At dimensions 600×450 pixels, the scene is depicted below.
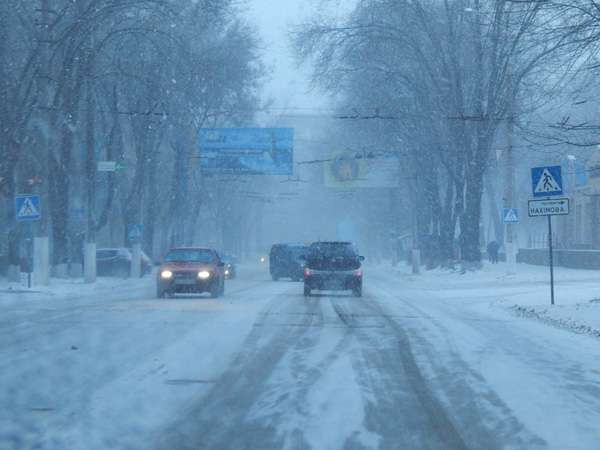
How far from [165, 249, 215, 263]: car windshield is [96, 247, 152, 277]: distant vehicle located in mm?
21214

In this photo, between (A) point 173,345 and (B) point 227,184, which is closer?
(A) point 173,345

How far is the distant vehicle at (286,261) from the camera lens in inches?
2030

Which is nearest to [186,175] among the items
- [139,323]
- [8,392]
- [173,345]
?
[139,323]

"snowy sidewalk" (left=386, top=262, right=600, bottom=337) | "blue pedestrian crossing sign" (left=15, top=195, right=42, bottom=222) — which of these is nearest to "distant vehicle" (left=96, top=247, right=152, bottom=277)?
"snowy sidewalk" (left=386, top=262, right=600, bottom=337)

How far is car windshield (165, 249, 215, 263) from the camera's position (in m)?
32.1

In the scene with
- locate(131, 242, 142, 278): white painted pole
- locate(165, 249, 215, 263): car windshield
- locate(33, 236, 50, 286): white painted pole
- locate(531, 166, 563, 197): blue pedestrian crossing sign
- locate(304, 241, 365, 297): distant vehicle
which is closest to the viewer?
locate(531, 166, 563, 197): blue pedestrian crossing sign

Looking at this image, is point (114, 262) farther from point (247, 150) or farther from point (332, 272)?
point (332, 272)

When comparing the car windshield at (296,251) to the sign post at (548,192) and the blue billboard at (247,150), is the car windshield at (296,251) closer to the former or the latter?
the blue billboard at (247,150)

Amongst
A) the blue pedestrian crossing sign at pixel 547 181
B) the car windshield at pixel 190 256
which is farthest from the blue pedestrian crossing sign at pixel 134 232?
the blue pedestrian crossing sign at pixel 547 181

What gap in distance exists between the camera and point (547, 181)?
25078 mm

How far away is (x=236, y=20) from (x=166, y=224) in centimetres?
1680

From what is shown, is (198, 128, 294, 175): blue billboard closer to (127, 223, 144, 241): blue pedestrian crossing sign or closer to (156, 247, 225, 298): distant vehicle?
(127, 223, 144, 241): blue pedestrian crossing sign

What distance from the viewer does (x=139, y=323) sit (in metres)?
20.7

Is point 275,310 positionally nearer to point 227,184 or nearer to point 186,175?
point 186,175
